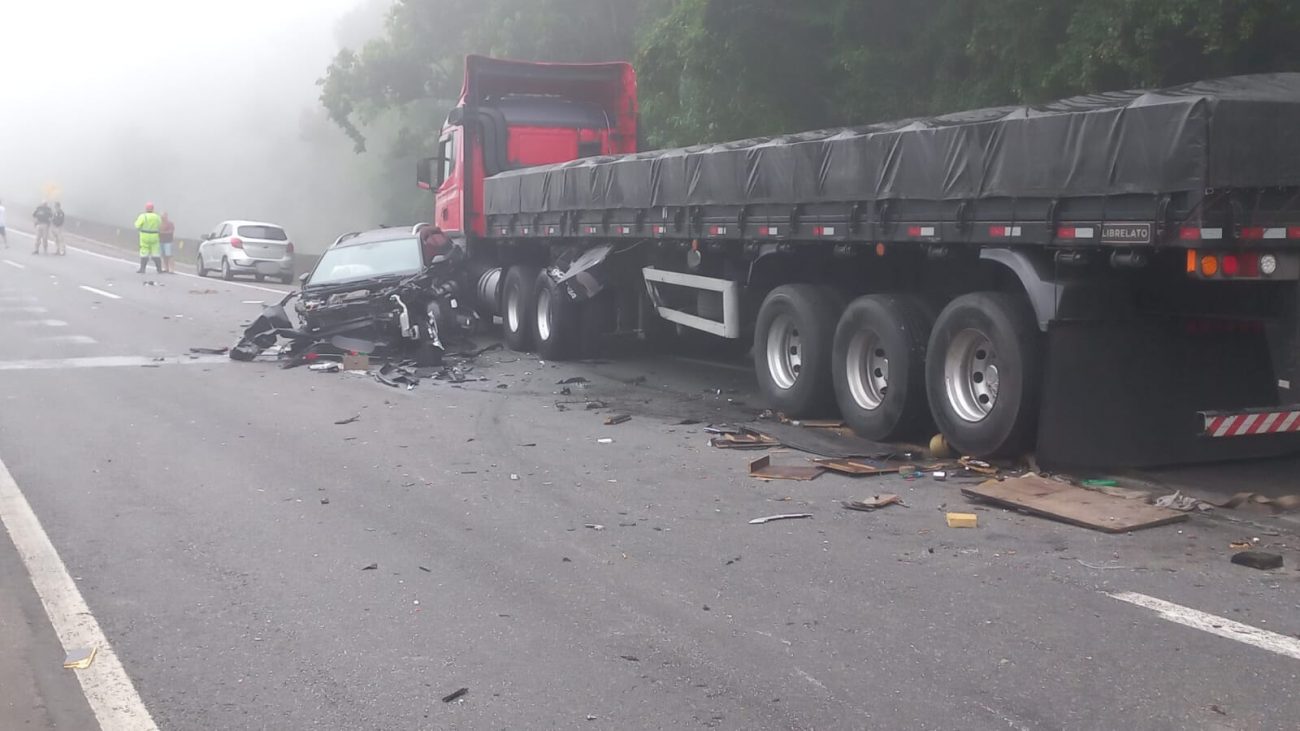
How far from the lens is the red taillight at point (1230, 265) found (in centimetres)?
723

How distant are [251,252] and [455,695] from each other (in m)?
30.0

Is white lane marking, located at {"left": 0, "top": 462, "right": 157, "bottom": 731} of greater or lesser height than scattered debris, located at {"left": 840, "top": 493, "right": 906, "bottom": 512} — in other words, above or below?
below

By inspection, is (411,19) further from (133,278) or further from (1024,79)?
(1024,79)

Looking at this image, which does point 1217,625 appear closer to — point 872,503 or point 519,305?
point 872,503

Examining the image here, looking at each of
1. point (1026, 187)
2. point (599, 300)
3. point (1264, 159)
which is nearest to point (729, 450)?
point (1026, 187)

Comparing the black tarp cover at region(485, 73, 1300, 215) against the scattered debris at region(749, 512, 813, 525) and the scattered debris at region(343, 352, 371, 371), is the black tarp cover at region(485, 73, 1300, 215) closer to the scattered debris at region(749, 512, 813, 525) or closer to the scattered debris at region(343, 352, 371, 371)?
the scattered debris at region(749, 512, 813, 525)

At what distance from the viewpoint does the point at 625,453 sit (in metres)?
9.91

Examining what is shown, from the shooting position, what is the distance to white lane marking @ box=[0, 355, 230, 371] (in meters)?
15.0

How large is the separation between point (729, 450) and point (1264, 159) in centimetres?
427

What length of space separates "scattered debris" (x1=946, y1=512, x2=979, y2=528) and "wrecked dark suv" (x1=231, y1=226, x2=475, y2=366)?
8.89 meters

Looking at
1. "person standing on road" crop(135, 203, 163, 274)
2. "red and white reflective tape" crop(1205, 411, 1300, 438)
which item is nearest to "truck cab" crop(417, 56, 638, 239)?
"red and white reflective tape" crop(1205, 411, 1300, 438)

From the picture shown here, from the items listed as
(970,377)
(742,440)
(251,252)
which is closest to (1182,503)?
(970,377)

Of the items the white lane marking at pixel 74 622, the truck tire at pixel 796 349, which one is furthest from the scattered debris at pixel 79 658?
the truck tire at pixel 796 349

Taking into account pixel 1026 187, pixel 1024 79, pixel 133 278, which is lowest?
pixel 133 278
